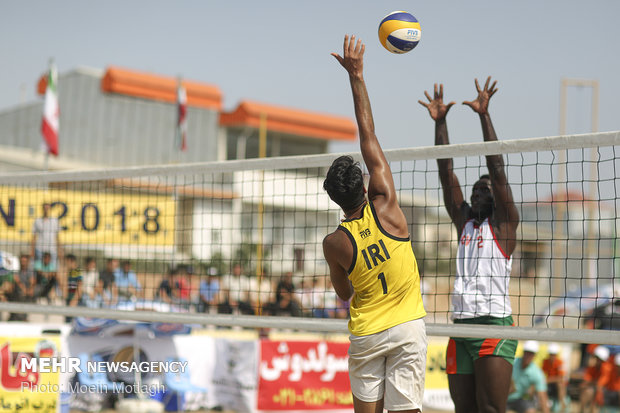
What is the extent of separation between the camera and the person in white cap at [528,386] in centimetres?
1238

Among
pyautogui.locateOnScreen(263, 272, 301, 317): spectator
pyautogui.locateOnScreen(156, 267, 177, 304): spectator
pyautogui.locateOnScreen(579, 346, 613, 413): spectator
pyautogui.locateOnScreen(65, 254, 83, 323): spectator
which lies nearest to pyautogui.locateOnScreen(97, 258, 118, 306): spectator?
pyautogui.locateOnScreen(65, 254, 83, 323): spectator

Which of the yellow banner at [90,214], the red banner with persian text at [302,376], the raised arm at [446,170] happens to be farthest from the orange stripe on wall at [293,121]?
the raised arm at [446,170]

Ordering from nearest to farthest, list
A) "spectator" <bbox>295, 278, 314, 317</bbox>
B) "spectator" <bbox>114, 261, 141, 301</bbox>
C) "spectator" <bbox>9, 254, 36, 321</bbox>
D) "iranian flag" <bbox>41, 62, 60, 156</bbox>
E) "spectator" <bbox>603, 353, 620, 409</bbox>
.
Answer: "spectator" <bbox>9, 254, 36, 321</bbox> → "spectator" <bbox>114, 261, 141, 301</bbox> → "spectator" <bbox>603, 353, 620, 409</bbox> → "spectator" <bbox>295, 278, 314, 317</bbox> → "iranian flag" <bbox>41, 62, 60, 156</bbox>

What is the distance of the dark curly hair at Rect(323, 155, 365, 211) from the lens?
3.95 meters

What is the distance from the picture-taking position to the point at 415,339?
3955 mm

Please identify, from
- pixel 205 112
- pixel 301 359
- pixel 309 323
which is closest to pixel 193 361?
pixel 301 359

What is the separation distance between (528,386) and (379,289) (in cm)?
957

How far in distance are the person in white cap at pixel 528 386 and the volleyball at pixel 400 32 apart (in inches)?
334

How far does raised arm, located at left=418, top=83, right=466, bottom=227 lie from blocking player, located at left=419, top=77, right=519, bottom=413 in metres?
0.02

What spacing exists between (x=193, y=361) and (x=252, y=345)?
3.15 feet

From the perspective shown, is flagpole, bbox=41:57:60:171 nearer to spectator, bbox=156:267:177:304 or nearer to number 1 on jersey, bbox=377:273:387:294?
spectator, bbox=156:267:177:304

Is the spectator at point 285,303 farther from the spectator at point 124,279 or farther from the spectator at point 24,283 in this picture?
the spectator at point 24,283

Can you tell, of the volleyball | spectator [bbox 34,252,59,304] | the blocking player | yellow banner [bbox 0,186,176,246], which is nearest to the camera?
the blocking player

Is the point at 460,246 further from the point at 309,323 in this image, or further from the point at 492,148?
the point at 309,323
